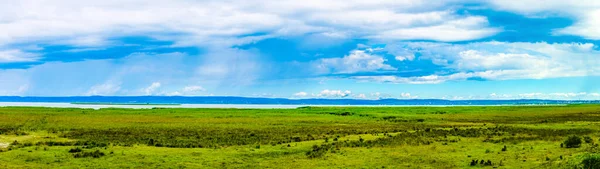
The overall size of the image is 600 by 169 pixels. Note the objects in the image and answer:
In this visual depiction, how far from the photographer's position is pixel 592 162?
23.4 meters

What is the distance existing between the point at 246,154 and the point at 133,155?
7095 mm

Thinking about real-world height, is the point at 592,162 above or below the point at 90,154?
above

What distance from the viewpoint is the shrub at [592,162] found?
23136 mm

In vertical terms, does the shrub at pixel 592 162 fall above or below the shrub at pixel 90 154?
above

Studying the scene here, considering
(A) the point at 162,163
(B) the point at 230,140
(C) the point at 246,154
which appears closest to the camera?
(A) the point at 162,163

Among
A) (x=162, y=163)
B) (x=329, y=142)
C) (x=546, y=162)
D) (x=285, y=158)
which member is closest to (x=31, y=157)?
(x=162, y=163)

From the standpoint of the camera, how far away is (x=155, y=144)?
4103 centimetres

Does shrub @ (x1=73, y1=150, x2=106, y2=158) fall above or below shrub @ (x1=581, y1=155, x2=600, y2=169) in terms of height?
below

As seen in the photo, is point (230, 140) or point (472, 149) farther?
point (230, 140)

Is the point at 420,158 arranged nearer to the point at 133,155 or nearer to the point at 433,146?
the point at 433,146

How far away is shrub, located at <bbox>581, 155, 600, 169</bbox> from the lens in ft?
75.9

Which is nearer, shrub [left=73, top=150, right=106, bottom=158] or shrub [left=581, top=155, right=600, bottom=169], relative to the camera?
shrub [left=581, top=155, right=600, bottom=169]

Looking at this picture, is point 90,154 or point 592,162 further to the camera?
point 90,154

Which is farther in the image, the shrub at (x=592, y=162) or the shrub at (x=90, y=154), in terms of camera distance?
the shrub at (x=90, y=154)
